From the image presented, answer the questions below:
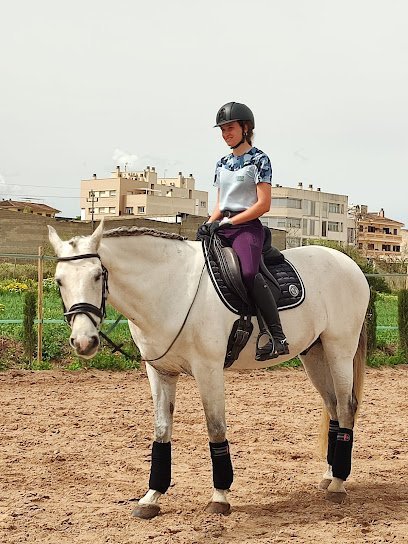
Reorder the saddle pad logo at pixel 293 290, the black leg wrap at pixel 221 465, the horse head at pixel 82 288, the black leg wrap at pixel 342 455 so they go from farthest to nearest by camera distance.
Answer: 1. the black leg wrap at pixel 342 455
2. the saddle pad logo at pixel 293 290
3. the black leg wrap at pixel 221 465
4. the horse head at pixel 82 288

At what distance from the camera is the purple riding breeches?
4885 millimetres

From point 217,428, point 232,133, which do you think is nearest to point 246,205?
point 232,133

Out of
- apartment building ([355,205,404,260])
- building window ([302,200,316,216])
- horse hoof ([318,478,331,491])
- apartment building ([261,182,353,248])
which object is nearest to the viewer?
horse hoof ([318,478,331,491])

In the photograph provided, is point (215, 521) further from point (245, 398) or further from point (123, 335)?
point (123, 335)

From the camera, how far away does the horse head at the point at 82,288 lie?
13.4ft

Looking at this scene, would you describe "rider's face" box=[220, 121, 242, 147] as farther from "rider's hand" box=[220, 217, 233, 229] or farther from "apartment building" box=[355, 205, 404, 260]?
"apartment building" box=[355, 205, 404, 260]

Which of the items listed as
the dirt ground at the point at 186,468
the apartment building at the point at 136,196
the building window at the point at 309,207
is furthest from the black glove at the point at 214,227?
the building window at the point at 309,207

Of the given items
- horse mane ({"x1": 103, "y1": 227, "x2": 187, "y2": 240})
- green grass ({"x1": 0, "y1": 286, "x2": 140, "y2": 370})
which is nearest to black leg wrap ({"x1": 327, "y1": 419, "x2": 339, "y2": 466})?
horse mane ({"x1": 103, "y1": 227, "x2": 187, "y2": 240})

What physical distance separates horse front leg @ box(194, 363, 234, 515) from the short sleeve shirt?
121cm

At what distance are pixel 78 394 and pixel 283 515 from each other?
5432mm

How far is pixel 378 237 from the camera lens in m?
116

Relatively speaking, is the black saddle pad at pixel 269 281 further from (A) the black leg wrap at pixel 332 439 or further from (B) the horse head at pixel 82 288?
(A) the black leg wrap at pixel 332 439

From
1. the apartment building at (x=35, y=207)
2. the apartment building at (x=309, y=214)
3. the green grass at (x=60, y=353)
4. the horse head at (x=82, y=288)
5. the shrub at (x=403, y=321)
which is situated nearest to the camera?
the horse head at (x=82, y=288)

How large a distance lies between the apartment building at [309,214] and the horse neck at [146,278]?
84.9 metres
